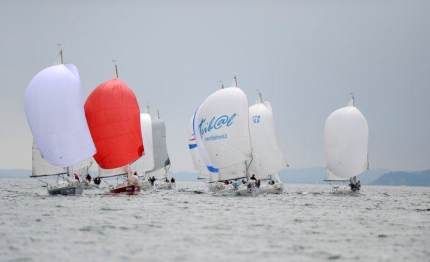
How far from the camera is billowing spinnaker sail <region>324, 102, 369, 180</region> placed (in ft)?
208

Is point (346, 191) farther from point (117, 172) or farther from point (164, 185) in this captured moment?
point (164, 185)

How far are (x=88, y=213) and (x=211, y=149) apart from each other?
21869mm

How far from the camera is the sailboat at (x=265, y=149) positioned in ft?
199

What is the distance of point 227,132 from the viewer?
51.3 meters

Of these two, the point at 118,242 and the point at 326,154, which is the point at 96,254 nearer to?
the point at 118,242

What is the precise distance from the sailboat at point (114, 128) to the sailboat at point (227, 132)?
6.29 m

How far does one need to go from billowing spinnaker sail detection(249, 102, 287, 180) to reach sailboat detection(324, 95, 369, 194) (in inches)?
249

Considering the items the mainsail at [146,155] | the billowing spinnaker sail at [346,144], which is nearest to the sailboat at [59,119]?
the mainsail at [146,155]

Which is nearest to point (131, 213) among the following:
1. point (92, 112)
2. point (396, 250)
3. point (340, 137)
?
point (396, 250)

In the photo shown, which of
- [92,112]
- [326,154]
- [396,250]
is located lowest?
[396,250]

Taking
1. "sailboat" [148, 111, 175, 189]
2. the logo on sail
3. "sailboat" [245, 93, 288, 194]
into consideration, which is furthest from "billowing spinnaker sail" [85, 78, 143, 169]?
Answer: "sailboat" [148, 111, 175, 189]

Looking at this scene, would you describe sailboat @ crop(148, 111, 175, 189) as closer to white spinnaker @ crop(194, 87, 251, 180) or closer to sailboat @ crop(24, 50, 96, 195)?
white spinnaker @ crop(194, 87, 251, 180)

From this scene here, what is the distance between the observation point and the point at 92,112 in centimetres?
5031

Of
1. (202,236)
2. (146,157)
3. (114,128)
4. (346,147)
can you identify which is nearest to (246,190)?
(114,128)
